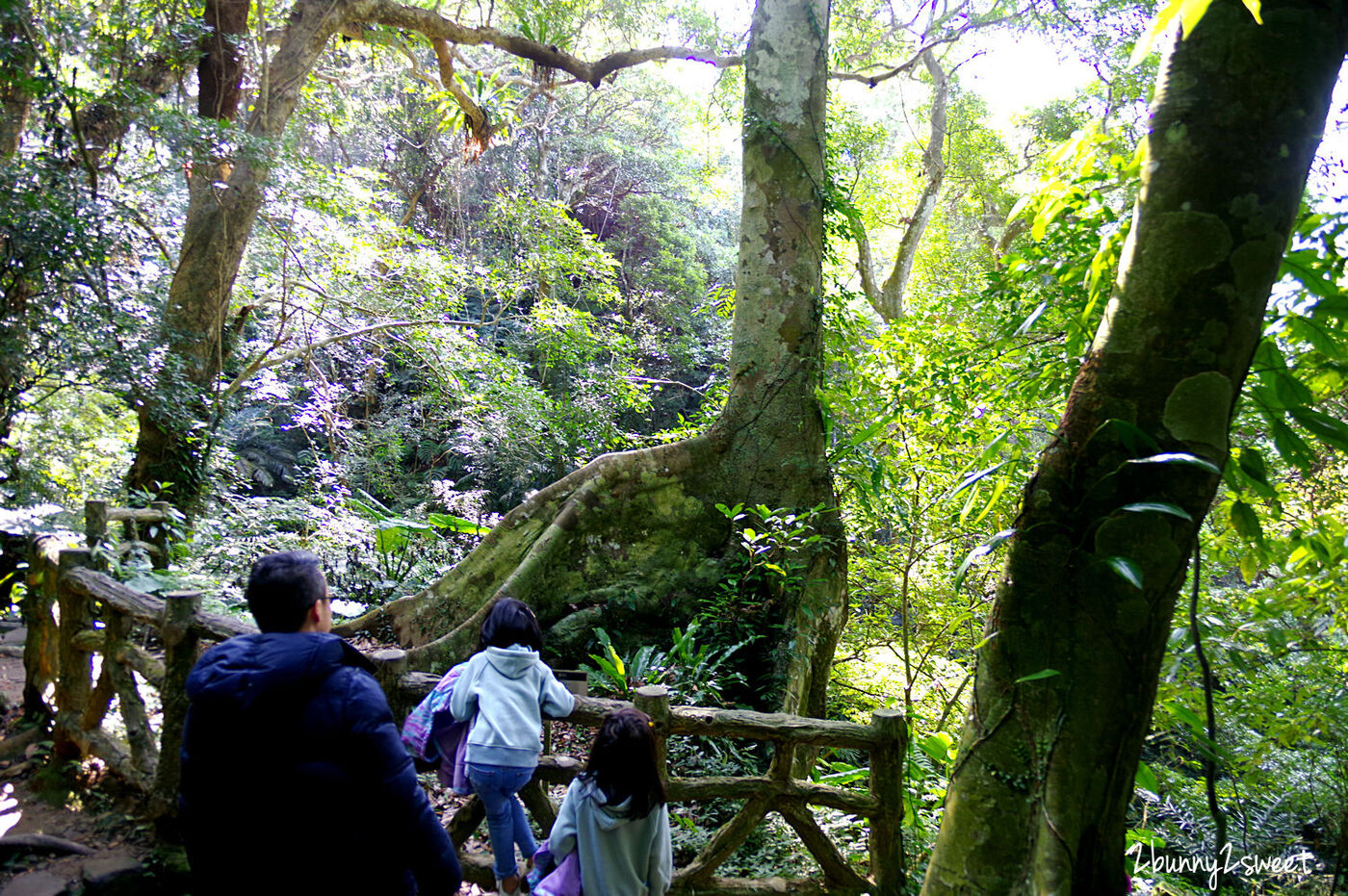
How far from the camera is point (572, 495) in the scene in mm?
5332

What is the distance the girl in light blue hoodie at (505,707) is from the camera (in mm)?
2648

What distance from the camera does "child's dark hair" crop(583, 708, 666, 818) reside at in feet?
7.57

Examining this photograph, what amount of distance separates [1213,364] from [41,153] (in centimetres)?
764

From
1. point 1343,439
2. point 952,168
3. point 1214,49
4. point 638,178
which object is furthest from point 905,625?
point 638,178

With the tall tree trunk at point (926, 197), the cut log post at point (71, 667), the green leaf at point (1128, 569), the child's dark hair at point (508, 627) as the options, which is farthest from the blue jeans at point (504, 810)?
the tall tree trunk at point (926, 197)

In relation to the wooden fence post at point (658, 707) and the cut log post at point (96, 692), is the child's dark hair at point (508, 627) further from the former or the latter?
the cut log post at point (96, 692)

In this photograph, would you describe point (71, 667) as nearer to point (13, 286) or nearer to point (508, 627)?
point (508, 627)

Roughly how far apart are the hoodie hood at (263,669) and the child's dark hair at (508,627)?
0.99 meters

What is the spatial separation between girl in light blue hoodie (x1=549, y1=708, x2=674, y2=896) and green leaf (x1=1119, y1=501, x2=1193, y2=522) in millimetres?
1491

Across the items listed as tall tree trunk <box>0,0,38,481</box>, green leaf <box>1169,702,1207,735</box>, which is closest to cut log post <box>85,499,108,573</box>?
tall tree trunk <box>0,0,38,481</box>

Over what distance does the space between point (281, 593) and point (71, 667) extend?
10.6ft

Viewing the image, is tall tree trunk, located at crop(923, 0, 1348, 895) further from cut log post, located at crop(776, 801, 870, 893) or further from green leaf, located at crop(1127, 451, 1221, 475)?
cut log post, located at crop(776, 801, 870, 893)

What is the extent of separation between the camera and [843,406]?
5848 mm

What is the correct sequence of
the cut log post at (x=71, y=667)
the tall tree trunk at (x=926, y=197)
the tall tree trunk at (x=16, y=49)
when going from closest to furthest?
1. the cut log post at (x=71, y=667)
2. the tall tree trunk at (x=16, y=49)
3. the tall tree trunk at (x=926, y=197)
